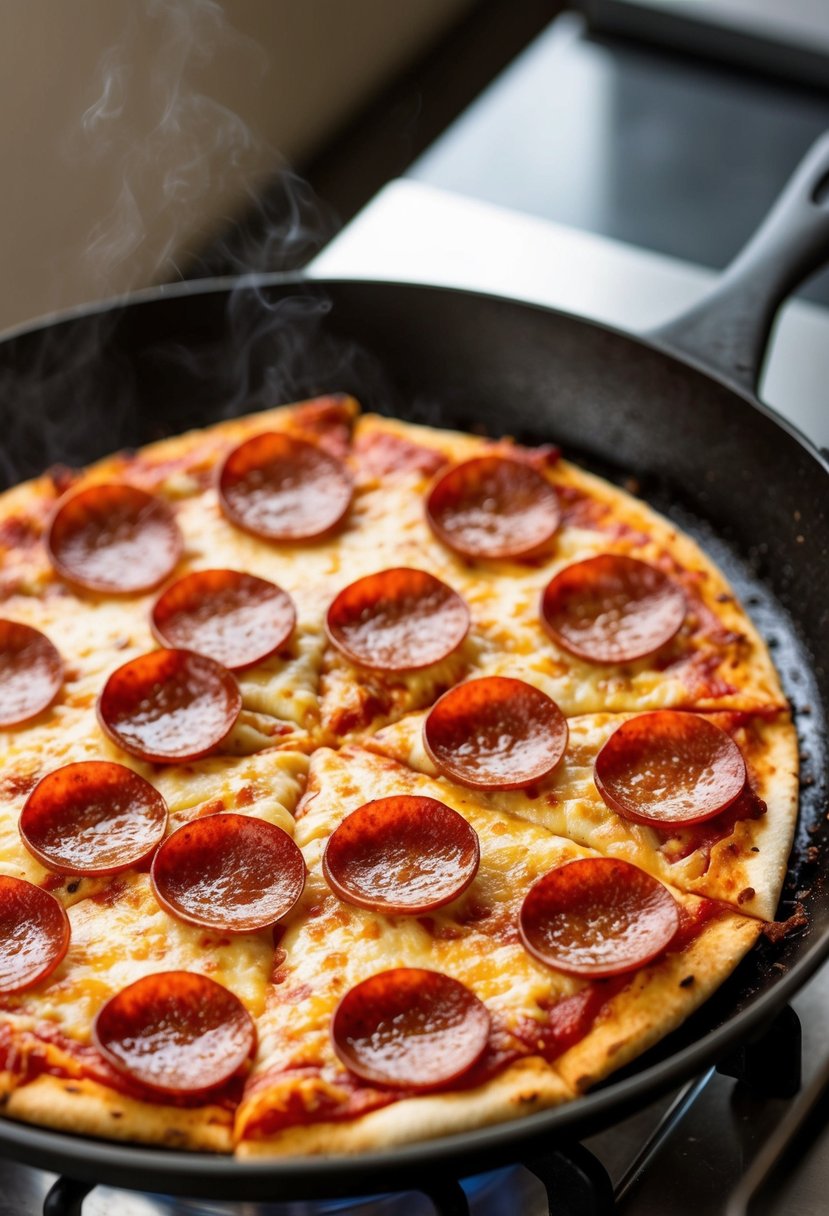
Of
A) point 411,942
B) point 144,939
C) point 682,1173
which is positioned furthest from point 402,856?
point 682,1173

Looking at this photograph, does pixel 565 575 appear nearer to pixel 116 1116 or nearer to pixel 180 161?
pixel 116 1116

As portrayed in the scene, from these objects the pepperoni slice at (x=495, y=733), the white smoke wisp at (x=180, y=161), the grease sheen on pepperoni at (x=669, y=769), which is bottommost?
the white smoke wisp at (x=180, y=161)

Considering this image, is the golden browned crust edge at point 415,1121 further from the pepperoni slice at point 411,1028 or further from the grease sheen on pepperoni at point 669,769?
the grease sheen on pepperoni at point 669,769

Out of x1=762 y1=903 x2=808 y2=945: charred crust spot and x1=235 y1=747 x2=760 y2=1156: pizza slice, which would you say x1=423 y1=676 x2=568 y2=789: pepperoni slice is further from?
x1=762 y1=903 x2=808 y2=945: charred crust spot

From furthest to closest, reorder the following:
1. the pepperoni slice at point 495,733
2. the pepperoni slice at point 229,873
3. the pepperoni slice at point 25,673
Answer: the pepperoni slice at point 25,673 → the pepperoni slice at point 495,733 → the pepperoni slice at point 229,873

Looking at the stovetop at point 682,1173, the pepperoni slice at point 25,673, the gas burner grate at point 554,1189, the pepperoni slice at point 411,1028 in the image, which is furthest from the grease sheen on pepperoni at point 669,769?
the pepperoni slice at point 25,673

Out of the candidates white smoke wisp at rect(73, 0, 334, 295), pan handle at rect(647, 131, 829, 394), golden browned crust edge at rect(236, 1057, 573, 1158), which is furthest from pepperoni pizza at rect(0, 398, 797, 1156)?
white smoke wisp at rect(73, 0, 334, 295)
